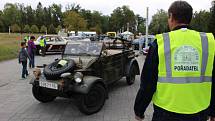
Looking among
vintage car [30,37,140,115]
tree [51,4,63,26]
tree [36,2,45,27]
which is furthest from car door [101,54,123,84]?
tree [51,4,63,26]

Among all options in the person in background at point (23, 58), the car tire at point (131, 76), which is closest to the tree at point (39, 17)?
the person in background at point (23, 58)

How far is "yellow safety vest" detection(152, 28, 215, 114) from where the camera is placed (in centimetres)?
253

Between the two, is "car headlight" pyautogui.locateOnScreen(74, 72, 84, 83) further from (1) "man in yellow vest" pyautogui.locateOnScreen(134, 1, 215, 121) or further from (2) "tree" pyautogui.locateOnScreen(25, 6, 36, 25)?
(2) "tree" pyautogui.locateOnScreen(25, 6, 36, 25)

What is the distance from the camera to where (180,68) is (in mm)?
2531

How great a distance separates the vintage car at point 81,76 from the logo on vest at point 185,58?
12.8ft

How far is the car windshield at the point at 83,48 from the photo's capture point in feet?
27.0

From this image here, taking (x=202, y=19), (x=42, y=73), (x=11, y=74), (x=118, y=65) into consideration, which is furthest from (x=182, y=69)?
(x=202, y=19)

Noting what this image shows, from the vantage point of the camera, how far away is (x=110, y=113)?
6637mm

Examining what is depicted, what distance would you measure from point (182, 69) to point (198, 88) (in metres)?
0.23

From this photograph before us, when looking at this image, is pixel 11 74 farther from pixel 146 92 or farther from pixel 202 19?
pixel 202 19

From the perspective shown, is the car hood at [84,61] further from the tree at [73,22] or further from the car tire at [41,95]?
the tree at [73,22]

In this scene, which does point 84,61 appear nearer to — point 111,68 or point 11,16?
point 111,68

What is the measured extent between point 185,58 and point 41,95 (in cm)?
559

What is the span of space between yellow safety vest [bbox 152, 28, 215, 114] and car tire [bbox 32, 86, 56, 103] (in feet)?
16.8
